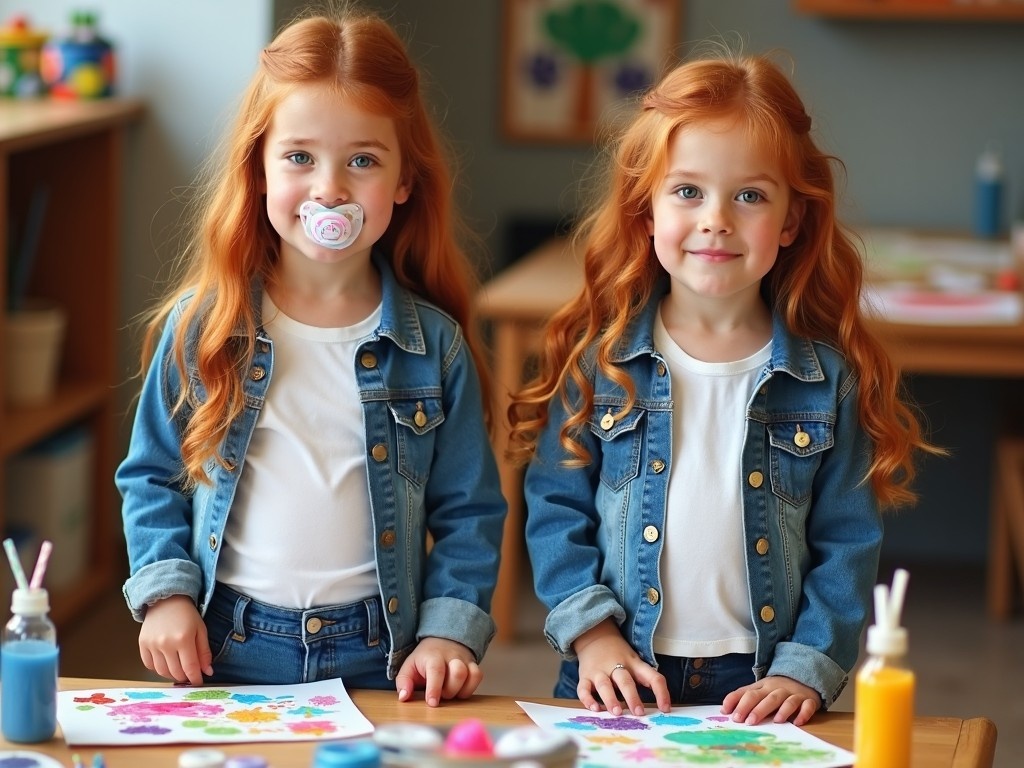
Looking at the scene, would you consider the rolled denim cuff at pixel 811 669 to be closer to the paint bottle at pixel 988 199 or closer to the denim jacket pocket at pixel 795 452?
the denim jacket pocket at pixel 795 452

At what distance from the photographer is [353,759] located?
1.09 metres

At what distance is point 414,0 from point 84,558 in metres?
1.85

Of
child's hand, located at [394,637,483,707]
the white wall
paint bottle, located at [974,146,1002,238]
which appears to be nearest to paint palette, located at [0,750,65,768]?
child's hand, located at [394,637,483,707]

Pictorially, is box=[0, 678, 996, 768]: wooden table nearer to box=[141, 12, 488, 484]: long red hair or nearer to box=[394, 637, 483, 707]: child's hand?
box=[394, 637, 483, 707]: child's hand

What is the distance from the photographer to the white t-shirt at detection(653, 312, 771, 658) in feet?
4.83

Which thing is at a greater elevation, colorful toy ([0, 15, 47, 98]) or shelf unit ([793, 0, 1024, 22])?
shelf unit ([793, 0, 1024, 22])

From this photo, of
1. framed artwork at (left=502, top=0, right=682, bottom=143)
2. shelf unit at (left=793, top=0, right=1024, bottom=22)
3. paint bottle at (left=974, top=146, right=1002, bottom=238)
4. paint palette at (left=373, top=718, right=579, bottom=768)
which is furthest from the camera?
framed artwork at (left=502, top=0, right=682, bottom=143)

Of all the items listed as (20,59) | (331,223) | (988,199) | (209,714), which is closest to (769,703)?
(209,714)

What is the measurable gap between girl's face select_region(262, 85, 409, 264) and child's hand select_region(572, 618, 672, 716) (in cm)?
48

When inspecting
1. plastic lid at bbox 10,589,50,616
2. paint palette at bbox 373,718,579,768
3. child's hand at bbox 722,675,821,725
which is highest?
plastic lid at bbox 10,589,50,616

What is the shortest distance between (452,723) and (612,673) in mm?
194

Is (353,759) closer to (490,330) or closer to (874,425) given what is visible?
(874,425)

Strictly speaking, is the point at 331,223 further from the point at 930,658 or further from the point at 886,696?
the point at 930,658

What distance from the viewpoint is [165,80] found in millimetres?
3232
